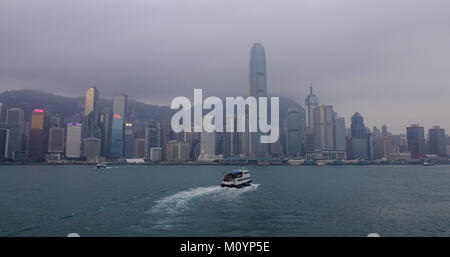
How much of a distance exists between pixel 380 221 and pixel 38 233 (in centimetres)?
3845

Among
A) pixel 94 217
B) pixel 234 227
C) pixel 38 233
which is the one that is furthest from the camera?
pixel 94 217

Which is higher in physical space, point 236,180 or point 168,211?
point 236,180

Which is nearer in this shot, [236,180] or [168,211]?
[168,211]

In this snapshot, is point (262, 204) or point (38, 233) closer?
point (38, 233)

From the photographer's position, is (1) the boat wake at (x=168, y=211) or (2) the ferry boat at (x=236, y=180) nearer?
(1) the boat wake at (x=168, y=211)

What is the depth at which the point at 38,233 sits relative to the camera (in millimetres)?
29062

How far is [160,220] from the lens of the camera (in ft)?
112

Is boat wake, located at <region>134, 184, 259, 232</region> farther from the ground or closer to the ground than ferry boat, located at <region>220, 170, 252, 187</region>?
closer to the ground

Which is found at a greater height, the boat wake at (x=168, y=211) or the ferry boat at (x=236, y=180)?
the ferry boat at (x=236, y=180)

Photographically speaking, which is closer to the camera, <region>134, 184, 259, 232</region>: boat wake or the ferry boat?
<region>134, 184, 259, 232</region>: boat wake
